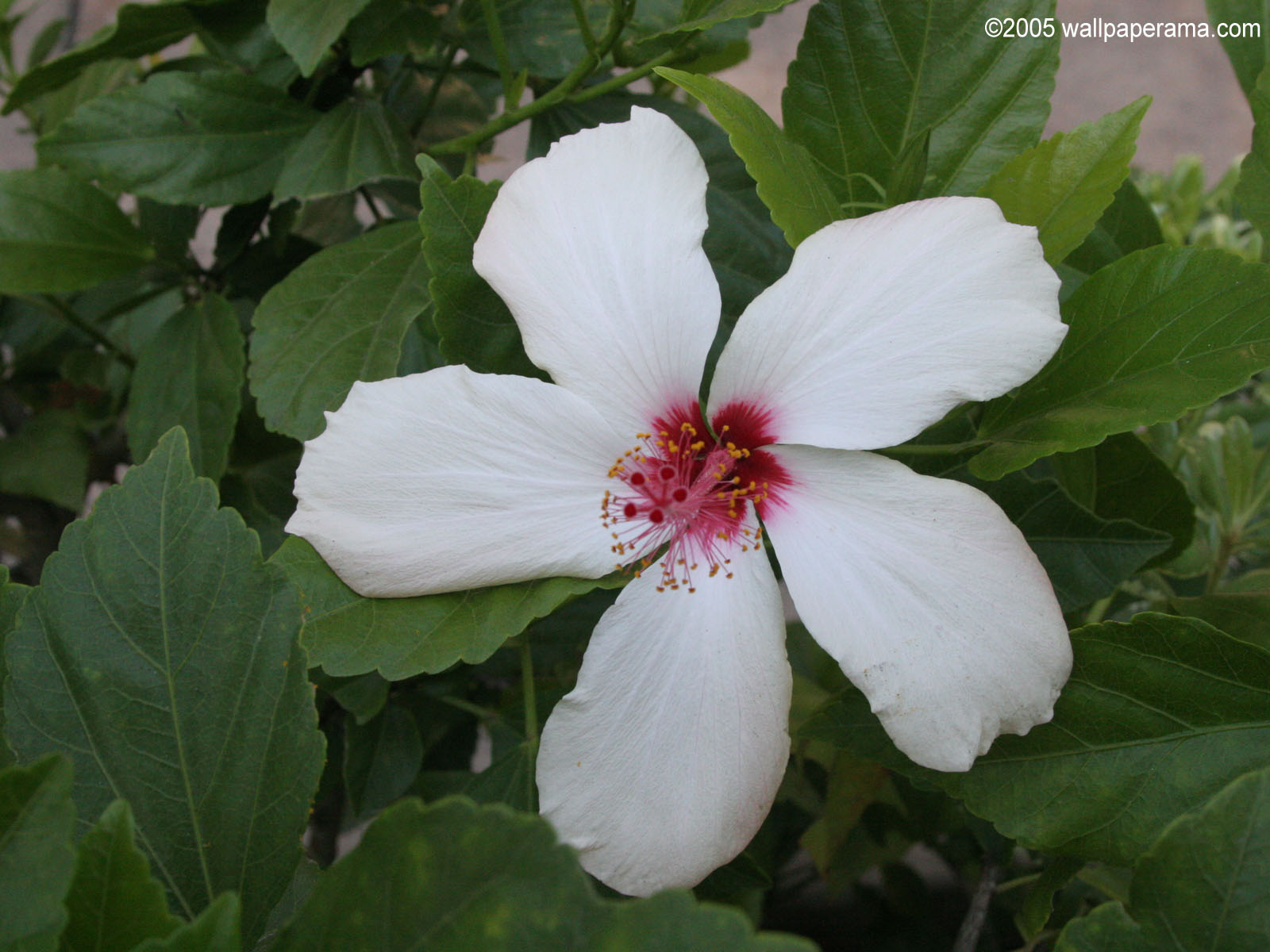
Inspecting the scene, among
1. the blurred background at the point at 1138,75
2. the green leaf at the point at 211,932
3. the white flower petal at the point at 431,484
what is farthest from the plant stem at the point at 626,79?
the blurred background at the point at 1138,75

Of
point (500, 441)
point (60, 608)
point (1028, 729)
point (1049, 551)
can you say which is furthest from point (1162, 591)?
point (60, 608)

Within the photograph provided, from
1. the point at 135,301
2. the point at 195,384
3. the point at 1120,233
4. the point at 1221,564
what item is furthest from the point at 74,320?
the point at 1221,564

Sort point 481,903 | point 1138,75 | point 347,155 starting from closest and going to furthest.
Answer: point 481,903 < point 347,155 < point 1138,75

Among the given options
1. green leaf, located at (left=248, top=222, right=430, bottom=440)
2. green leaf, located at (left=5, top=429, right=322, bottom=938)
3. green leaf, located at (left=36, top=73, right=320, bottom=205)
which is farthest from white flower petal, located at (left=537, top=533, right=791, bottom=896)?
green leaf, located at (left=36, top=73, right=320, bottom=205)

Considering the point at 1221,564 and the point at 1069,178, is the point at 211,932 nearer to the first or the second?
the point at 1069,178

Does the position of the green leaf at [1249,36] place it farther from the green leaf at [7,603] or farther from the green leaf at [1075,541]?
the green leaf at [7,603]

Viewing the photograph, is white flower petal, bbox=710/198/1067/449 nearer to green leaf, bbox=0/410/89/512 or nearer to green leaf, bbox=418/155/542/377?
green leaf, bbox=418/155/542/377

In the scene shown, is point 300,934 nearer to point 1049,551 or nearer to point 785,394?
point 785,394

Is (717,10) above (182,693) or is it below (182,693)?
above
